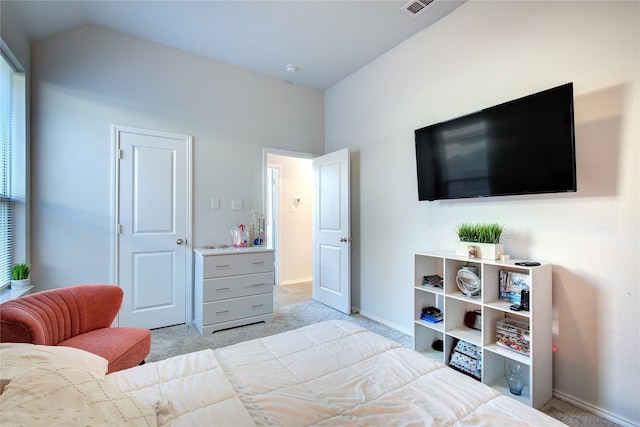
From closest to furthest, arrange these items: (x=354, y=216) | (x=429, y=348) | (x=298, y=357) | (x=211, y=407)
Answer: (x=211, y=407), (x=298, y=357), (x=429, y=348), (x=354, y=216)

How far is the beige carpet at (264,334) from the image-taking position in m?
2.47

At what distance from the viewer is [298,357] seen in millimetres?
1335

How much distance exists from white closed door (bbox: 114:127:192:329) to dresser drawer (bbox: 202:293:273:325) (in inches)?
19.2

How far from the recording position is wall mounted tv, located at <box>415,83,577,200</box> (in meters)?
1.80

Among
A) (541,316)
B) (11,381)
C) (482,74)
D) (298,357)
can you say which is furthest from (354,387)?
(482,74)

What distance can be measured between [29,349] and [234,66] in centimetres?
349

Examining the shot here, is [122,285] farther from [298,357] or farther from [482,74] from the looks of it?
[482,74]

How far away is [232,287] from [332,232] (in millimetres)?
1415

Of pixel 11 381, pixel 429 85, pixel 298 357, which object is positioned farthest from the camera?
pixel 429 85

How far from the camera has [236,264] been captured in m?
3.11

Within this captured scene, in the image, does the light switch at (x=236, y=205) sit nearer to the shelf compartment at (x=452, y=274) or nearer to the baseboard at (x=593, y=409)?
the shelf compartment at (x=452, y=274)

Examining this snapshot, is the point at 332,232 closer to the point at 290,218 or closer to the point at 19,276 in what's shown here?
the point at 290,218

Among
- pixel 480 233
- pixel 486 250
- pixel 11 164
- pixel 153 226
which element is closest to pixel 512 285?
pixel 486 250

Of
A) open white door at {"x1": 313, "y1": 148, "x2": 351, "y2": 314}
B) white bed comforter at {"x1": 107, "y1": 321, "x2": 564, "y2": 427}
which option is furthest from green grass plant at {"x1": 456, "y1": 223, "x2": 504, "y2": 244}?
open white door at {"x1": 313, "y1": 148, "x2": 351, "y2": 314}
